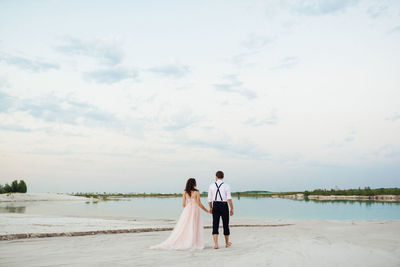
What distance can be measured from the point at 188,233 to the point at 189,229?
0.50 feet

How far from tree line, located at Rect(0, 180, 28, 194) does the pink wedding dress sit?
72051mm

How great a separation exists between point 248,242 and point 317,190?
4275 inches

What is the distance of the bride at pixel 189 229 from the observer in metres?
11.2

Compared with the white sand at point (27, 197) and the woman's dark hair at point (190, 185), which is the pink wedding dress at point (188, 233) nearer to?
the woman's dark hair at point (190, 185)

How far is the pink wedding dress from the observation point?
36.7ft

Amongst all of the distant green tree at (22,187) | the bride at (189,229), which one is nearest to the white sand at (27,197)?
the distant green tree at (22,187)

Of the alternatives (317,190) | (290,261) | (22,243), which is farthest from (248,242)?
(317,190)

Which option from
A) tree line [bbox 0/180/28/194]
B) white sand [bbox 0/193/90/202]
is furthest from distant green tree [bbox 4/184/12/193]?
white sand [bbox 0/193/90/202]

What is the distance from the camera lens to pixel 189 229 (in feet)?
38.0

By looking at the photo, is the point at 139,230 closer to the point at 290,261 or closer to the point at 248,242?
the point at 248,242

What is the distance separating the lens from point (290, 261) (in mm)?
9008

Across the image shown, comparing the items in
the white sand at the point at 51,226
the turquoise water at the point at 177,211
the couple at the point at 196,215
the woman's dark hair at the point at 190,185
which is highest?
the woman's dark hair at the point at 190,185

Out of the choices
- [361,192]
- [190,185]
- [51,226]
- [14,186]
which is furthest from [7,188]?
[361,192]

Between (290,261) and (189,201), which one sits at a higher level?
(189,201)
